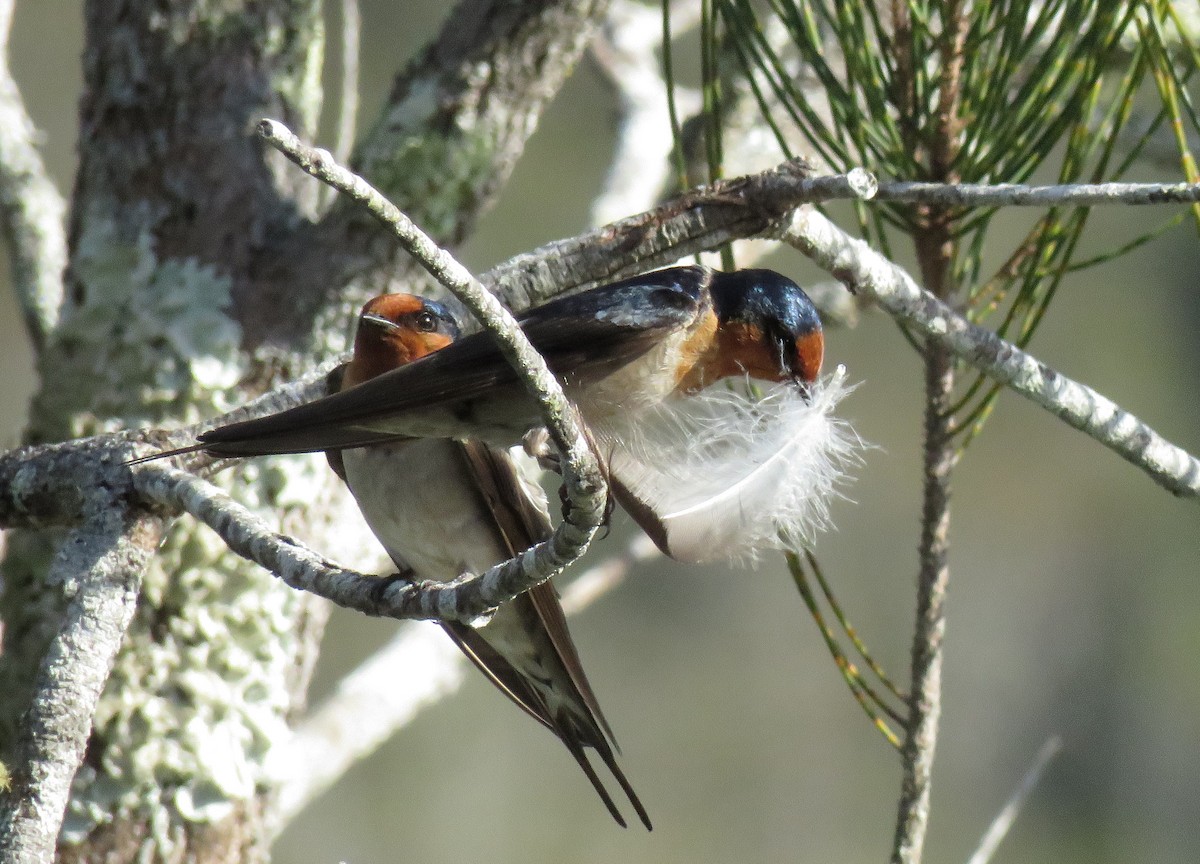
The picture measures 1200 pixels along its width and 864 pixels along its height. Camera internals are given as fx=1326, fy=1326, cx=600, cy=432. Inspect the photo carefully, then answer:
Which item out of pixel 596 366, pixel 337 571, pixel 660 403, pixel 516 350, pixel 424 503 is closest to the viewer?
pixel 516 350

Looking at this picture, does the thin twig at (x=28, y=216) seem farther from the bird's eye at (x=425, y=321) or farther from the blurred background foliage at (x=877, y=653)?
the blurred background foliage at (x=877, y=653)

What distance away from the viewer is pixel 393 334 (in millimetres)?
1579

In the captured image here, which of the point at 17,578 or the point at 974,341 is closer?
the point at 974,341

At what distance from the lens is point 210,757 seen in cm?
183

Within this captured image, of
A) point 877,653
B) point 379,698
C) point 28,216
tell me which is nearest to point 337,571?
point 379,698

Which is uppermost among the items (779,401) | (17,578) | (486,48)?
(486,48)

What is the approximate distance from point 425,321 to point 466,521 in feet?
0.88

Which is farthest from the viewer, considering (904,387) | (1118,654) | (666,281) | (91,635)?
(904,387)

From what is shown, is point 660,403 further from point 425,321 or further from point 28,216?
point 28,216

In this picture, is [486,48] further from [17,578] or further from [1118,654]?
[1118,654]

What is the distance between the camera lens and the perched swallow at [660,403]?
1.21 m

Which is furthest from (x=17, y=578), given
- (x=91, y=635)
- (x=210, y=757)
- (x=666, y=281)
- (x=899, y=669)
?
(x=899, y=669)

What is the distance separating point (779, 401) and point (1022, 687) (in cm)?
516

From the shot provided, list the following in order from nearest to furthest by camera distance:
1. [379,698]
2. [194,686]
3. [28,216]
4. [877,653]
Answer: [194,686]
[379,698]
[28,216]
[877,653]
